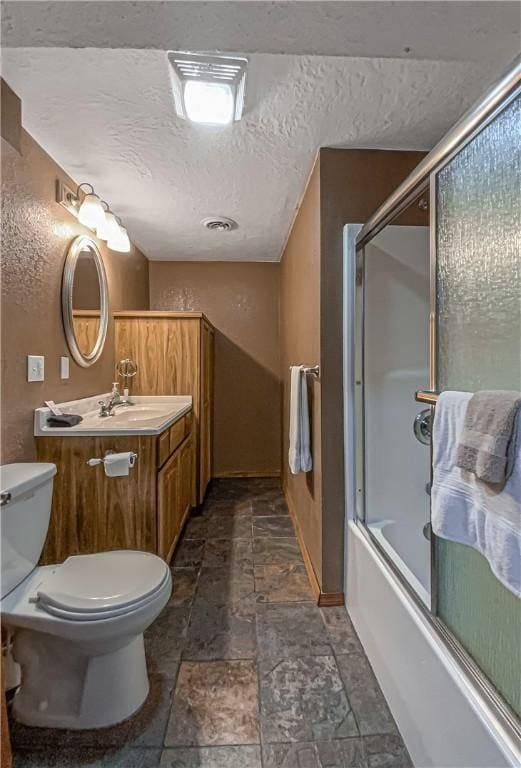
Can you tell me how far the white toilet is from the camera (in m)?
1.06

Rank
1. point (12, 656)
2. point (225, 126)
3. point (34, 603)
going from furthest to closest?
1. point (225, 126)
2. point (12, 656)
3. point (34, 603)

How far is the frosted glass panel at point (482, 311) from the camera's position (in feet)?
2.55

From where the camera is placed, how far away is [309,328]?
1.98 meters

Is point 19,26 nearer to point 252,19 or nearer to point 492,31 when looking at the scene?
point 252,19

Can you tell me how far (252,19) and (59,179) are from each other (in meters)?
1.45

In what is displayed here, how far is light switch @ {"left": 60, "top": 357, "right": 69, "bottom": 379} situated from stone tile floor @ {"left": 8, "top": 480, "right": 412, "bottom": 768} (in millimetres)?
1216

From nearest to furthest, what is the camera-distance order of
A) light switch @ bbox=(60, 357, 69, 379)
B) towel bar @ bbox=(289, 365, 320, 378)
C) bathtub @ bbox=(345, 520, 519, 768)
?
bathtub @ bbox=(345, 520, 519, 768) → towel bar @ bbox=(289, 365, 320, 378) → light switch @ bbox=(60, 357, 69, 379)

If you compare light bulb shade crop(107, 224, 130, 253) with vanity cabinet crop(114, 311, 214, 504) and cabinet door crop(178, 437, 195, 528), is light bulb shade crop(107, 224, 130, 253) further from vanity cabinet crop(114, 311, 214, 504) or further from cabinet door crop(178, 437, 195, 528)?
cabinet door crop(178, 437, 195, 528)

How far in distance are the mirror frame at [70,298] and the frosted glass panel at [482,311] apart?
173 centimetres

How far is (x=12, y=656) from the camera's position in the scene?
1.19 metres

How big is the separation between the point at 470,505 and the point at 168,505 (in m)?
1.49

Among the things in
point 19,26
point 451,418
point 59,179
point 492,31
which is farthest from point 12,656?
point 492,31

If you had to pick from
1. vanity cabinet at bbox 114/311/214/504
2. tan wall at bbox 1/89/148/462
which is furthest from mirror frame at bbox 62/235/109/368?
→ vanity cabinet at bbox 114/311/214/504

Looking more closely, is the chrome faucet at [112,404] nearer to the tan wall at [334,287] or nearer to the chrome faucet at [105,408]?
the chrome faucet at [105,408]
